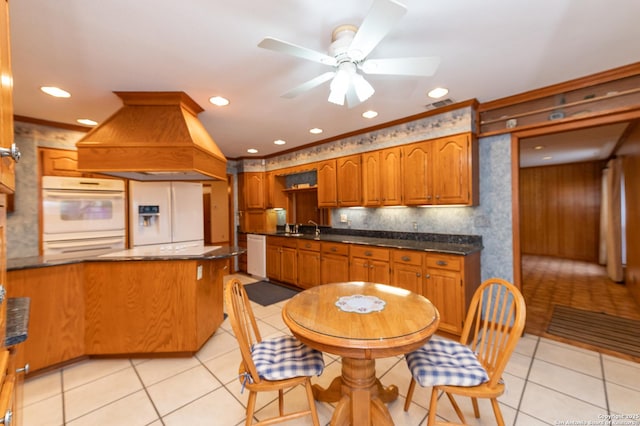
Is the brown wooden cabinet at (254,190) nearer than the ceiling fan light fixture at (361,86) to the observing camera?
No

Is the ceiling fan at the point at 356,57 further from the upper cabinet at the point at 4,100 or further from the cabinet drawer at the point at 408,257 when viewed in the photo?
the cabinet drawer at the point at 408,257

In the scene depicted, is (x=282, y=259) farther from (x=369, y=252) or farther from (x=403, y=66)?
(x=403, y=66)

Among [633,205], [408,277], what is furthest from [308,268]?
[633,205]

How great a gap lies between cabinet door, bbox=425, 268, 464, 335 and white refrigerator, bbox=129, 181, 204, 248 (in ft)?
10.3

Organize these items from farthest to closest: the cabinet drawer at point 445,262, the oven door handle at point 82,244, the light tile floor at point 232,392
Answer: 1. the oven door handle at point 82,244
2. the cabinet drawer at point 445,262
3. the light tile floor at point 232,392

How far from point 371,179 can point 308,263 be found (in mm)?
1604

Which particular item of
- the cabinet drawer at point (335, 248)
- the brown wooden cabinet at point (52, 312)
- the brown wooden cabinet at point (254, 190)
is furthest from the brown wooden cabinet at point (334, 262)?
the brown wooden cabinet at point (52, 312)

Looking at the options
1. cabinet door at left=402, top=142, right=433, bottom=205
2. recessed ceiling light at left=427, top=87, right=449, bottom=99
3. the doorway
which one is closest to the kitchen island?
cabinet door at left=402, top=142, right=433, bottom=205

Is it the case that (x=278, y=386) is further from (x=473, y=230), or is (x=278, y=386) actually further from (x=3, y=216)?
(x=473, y=230)

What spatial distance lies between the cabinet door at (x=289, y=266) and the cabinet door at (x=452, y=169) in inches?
92.6

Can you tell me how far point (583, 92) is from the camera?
7.73ft

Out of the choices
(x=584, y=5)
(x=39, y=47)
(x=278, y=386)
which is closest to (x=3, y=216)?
(x=278, y=386)

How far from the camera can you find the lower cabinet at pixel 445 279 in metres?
2.56

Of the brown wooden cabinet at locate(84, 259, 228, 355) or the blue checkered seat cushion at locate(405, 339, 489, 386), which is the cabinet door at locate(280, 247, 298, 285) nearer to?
the brown wooden cabinet at locate(84, 259, 228, 355)
